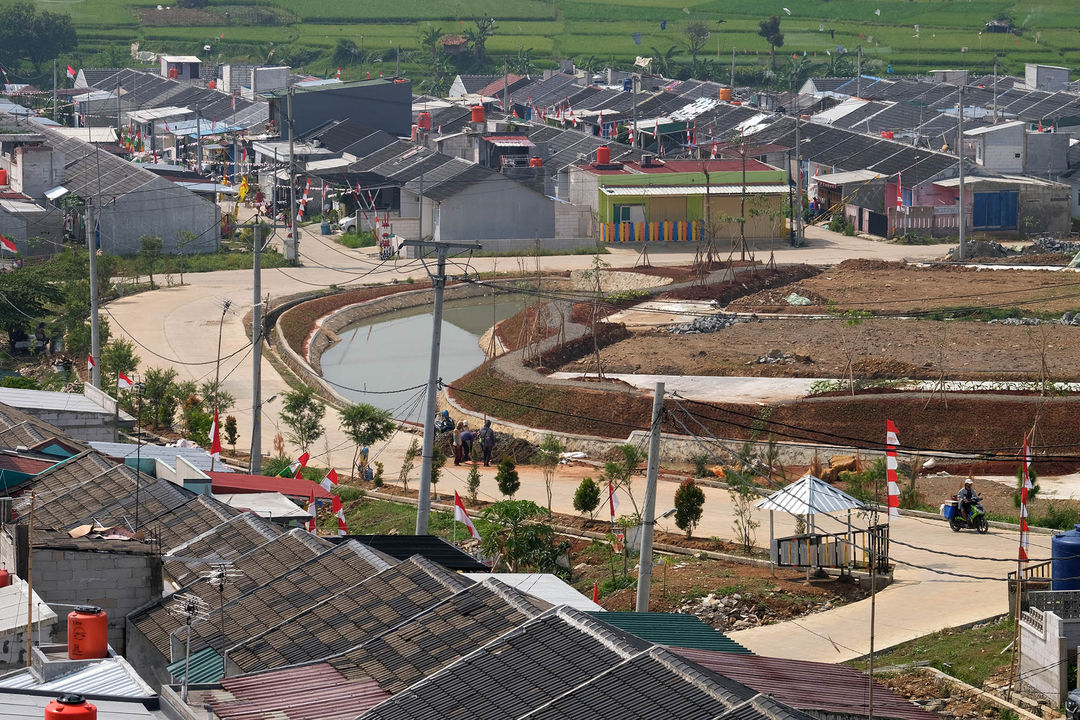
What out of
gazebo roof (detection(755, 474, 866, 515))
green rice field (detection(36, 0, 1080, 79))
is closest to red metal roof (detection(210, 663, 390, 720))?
gazebo roof (detection(755, 474, 866, 515))

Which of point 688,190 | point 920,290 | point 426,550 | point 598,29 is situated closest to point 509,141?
point 688,190

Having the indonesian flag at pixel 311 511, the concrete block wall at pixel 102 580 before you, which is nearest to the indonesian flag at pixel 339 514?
the indonesian flag at pixel 311 511

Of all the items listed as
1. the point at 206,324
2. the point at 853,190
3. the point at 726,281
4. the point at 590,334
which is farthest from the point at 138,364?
the point at 853,190

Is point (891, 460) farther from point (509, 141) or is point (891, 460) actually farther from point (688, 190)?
point (509, 141)

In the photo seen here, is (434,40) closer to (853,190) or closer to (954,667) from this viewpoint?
(853,190)

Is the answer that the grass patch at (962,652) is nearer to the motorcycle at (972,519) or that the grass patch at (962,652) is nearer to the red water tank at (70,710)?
the motorcycle at (972,519)

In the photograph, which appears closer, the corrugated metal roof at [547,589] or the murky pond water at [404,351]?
the corrugated metal roof at [547,589]
